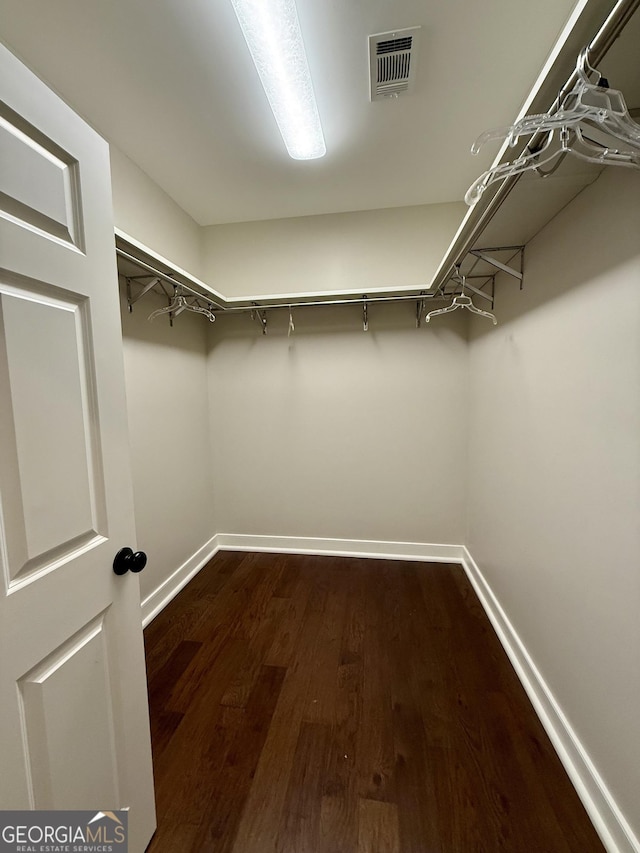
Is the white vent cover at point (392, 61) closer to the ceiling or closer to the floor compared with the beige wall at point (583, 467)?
closer to the ceiling

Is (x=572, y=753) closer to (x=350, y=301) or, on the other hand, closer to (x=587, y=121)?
(x=587, y=121)

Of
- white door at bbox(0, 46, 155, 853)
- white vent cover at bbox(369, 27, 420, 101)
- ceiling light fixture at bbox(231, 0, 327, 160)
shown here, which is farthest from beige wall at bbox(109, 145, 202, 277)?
white vent cover at bbox(369, 27, 420, 101)

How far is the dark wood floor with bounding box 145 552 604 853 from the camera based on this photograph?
1084mm

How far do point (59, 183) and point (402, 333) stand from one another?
2244 mm

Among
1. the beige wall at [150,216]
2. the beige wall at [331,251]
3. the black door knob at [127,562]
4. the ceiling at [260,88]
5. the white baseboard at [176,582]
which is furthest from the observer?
the beige wall at [331,251]

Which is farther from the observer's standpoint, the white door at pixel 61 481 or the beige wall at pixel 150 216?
the beige wall at pixel 150 216

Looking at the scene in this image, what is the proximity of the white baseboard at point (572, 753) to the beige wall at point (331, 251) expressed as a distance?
7.83 ft

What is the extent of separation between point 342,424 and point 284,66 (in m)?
2.06

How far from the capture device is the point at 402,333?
2.62 meters

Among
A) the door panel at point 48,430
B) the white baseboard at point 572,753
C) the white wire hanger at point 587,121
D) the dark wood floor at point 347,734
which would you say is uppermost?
the white wire hanger at point 587,121

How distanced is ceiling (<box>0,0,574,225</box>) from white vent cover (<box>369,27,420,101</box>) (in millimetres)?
32

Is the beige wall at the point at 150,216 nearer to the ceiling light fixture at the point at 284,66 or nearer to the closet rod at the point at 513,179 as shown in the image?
the ceiling light fixture at the point at 284,66

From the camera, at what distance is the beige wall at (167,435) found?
201 centimetres

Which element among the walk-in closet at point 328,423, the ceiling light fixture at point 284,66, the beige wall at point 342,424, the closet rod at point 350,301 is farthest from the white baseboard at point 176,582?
the ceiling light fixture at point 284,66
